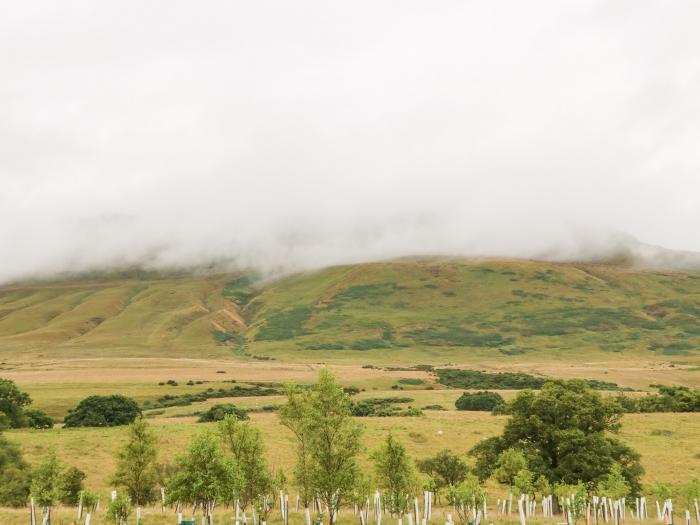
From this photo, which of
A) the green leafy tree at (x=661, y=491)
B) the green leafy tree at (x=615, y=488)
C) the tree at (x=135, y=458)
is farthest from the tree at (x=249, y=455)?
the green leafy tree at (x=661, y=491)

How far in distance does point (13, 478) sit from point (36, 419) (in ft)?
164

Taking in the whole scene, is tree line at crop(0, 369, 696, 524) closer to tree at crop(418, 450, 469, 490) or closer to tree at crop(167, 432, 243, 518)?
tree at crop(167, 432, 243, 518)

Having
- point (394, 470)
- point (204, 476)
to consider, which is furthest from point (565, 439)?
point (204, 476)

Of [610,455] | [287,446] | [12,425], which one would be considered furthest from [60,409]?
[610,455]

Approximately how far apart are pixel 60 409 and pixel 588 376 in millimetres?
155434

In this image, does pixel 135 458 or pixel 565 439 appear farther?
pixel 565 439

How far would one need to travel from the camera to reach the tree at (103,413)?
92688mm

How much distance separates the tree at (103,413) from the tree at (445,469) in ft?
171

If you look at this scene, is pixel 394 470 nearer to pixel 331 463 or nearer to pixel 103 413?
pixel 331 463

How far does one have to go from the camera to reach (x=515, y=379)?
182 m

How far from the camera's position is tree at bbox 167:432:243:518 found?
119 feet

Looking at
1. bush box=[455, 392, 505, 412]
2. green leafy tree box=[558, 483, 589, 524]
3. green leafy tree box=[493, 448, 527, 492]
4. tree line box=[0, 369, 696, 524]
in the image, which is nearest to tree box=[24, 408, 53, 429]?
tree line box=[0, 369, 696, 524]

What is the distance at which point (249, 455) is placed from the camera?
1649 inches

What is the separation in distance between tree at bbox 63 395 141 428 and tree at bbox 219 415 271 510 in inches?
2275
